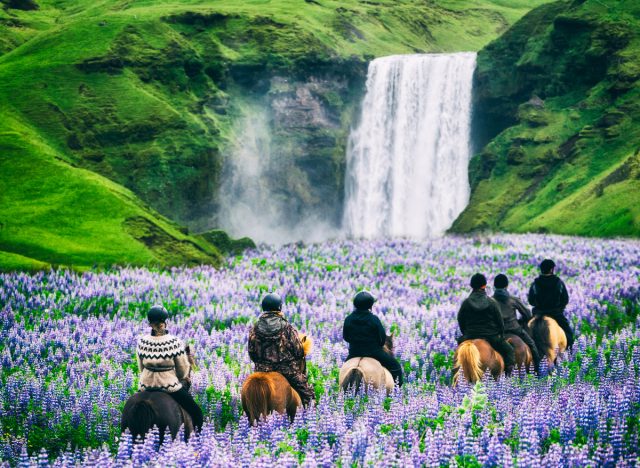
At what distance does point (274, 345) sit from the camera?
41.1ft

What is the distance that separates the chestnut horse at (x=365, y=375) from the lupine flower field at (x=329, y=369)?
370 mm

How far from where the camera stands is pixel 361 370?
13.6 metres

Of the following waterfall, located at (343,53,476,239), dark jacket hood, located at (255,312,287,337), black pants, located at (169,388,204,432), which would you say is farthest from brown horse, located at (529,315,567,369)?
waterfall, located at (343,53,476,239)

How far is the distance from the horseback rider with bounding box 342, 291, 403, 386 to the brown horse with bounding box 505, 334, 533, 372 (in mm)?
2810

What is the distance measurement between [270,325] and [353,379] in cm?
199

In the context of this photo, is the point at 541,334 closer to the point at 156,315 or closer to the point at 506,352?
the point at 506,352

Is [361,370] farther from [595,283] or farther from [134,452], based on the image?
[595,283]

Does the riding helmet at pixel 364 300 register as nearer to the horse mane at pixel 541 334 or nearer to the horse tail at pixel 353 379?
the horse tail at pixel 353 379

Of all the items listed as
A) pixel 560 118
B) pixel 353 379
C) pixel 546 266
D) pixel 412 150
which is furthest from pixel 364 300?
pixel 412 150

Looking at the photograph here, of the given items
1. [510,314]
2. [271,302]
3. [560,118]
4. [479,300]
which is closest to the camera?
[271,302]

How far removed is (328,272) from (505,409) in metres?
18.9

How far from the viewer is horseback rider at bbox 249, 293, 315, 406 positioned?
12453 millimetres

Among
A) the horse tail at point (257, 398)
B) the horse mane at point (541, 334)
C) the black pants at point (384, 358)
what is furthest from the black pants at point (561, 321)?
the horse tail at point (257, 398)

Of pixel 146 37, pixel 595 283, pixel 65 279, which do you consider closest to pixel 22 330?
pixel 65 279
